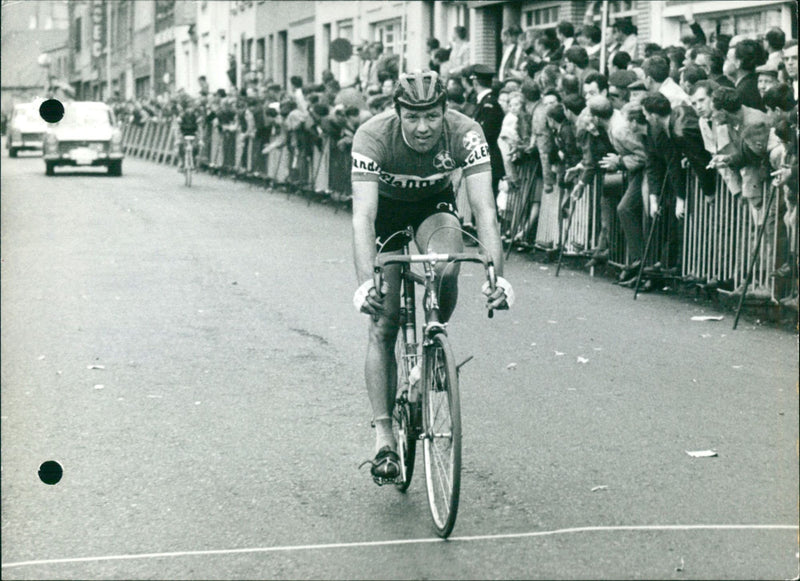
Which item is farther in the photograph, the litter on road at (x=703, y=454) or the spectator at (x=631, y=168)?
the spectator at (x=631, y=168)

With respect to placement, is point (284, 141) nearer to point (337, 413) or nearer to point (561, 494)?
point (337, 413)

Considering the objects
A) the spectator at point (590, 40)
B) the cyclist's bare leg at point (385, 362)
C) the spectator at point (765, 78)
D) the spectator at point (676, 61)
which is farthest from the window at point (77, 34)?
the spectator at point (590, 40)

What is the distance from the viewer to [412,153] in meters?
6.34

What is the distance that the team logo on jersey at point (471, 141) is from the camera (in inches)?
248

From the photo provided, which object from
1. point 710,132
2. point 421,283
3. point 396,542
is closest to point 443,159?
point 421,283

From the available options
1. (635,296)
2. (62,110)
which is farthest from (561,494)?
(635,296)

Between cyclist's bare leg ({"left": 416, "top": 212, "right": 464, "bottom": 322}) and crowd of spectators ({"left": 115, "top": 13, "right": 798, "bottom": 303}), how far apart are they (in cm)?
578

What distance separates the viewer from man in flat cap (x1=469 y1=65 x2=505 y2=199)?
1831cm

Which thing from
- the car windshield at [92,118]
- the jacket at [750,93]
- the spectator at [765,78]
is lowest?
the car windshield at [92,118]

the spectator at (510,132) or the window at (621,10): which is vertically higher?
the window at (621,10)

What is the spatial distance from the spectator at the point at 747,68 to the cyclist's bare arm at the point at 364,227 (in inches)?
296

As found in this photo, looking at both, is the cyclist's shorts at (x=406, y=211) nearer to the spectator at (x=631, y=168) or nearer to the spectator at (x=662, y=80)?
the spectator at (x=631, y=168)

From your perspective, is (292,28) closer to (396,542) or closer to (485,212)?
(485,212)

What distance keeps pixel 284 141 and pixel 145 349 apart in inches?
758
